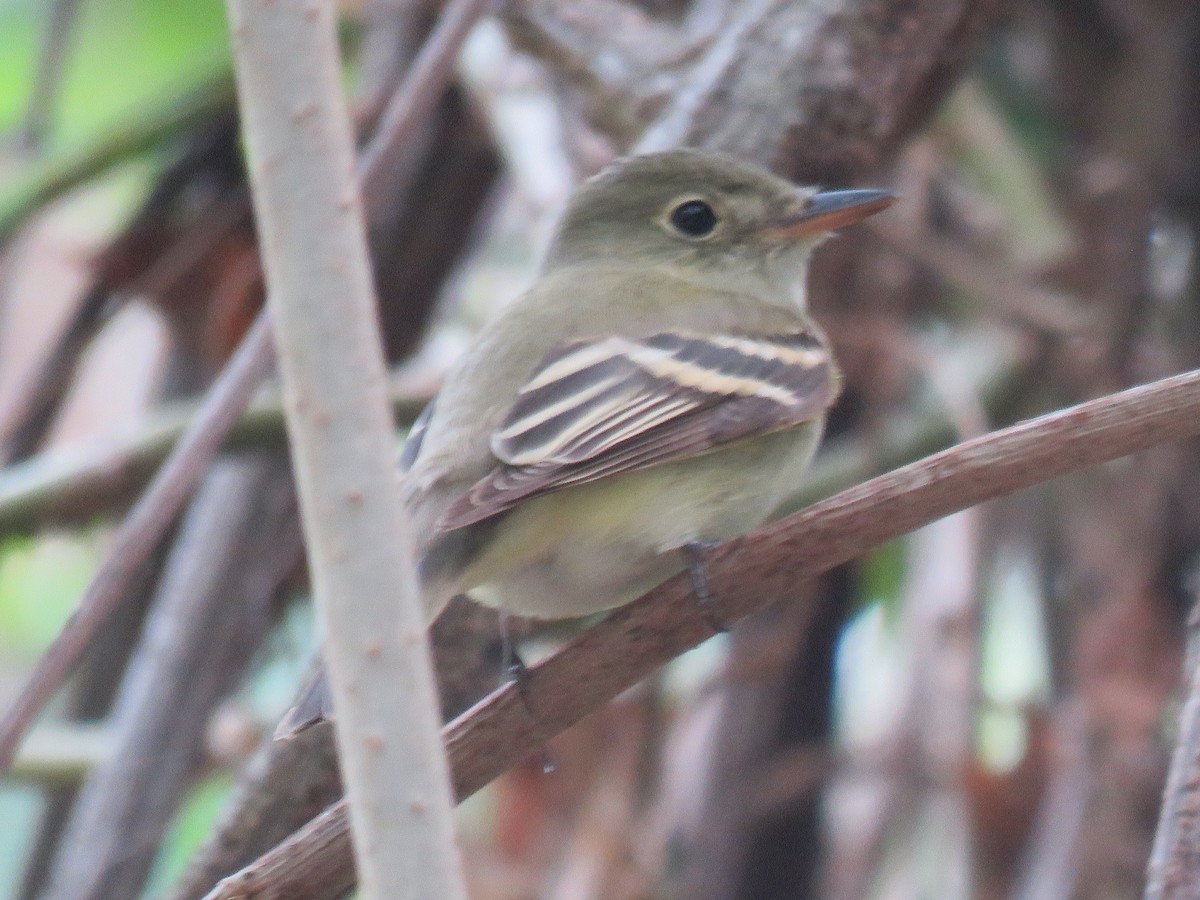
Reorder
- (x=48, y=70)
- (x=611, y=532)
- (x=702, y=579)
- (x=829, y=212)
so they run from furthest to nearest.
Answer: (x=48, y=70)
(x=829, y=212)
(x=611, y=532)
(x=702, y=579)

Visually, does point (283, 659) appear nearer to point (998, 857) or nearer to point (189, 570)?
point (189, 570)

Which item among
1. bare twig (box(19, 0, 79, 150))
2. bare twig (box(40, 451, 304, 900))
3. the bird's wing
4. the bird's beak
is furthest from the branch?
bare twig (box(19, 0, 79, 150))

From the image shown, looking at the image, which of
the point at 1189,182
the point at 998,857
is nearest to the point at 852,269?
the point at 1189,182

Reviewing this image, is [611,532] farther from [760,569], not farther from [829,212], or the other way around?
[829,212]

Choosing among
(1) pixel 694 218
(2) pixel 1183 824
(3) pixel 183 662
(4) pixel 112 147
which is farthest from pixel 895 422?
(2) pixel 1183 824

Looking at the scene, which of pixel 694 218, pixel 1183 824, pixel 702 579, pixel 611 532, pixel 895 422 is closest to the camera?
pixel 1183 824

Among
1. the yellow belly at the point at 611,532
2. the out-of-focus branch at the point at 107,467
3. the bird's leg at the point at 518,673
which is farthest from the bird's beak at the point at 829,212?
the bird's leg at the point at 518,673

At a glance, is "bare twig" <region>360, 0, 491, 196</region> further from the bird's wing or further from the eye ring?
the eye ring
